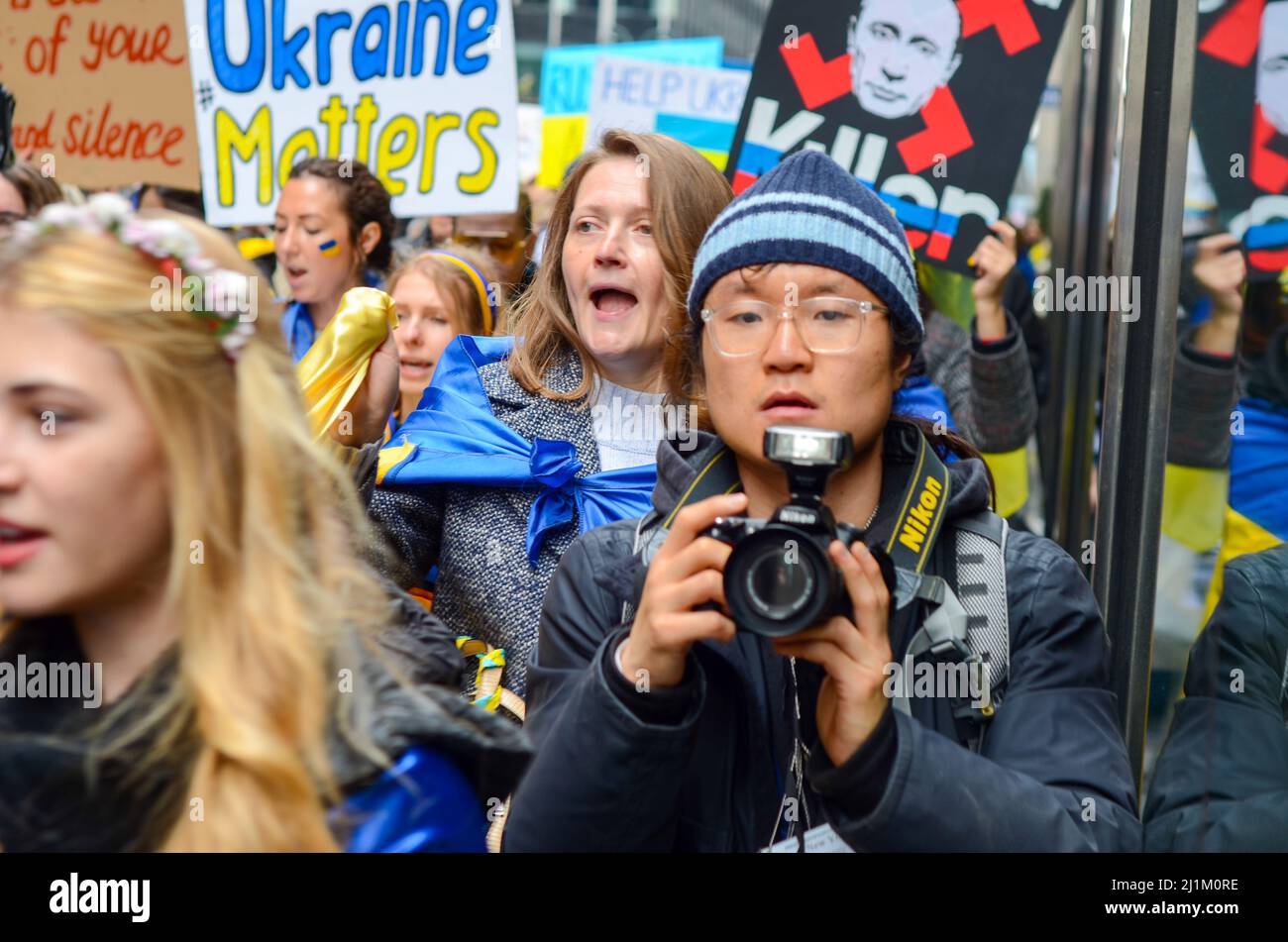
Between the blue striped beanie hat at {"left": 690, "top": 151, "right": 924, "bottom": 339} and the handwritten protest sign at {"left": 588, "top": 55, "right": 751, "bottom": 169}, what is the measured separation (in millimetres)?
3992

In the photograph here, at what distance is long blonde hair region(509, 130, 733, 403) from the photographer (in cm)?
315

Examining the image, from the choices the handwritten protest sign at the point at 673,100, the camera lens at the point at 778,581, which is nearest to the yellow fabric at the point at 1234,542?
the camera lens at the point at 778,581

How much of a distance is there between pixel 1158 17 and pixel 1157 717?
132cm

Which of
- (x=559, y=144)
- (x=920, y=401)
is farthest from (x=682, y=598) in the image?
(x=559, y=144)

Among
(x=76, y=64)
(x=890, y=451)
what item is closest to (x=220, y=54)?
(x=76, y=64)

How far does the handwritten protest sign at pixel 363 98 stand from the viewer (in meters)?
5.08

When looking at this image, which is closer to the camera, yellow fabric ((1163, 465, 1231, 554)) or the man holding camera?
the man holding camera

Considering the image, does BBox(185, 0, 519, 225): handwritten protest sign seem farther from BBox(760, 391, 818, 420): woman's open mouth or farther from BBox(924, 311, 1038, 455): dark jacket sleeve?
BBox(760, 391, 818, 420): woman's open mouth

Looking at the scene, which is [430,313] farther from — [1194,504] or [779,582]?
[779,582]

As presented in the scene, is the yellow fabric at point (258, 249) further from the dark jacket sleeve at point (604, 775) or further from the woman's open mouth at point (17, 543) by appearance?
the woman's open mouth at point (17, 543)

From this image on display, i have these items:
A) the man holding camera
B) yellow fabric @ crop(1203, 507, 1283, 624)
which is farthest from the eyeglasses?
yellow fabric @ crop(1203, 507, 1283, 624)

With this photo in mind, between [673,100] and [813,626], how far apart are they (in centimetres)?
703

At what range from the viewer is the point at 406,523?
3.15 meters

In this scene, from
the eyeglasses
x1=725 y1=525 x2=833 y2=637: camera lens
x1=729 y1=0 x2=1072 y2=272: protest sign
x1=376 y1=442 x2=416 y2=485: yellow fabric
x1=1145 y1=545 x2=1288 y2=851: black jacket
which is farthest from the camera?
x1=729 y1=0 x2=1072 y2=272: protest sign
